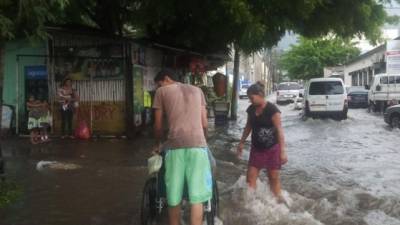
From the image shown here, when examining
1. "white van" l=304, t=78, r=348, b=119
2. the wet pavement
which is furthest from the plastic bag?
"white van" l=304, t=78, r=348, b=119

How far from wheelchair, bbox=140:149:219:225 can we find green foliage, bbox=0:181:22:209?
7.78ft

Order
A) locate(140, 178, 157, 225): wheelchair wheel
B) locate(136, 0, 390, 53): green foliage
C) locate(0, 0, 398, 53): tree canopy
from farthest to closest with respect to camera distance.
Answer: locate(136, 0, 390, 53): green foliage → locate(0, 0, 398, 53): tree canopy → locate(140, 178, 157, 225): wheelchair wheel

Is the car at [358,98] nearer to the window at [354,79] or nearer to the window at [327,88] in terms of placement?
the window at [327,88]

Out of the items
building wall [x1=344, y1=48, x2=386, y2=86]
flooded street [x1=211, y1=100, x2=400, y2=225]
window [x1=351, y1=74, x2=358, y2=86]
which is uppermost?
building wall [x1=344, y1=48, x2=386, y2=86]

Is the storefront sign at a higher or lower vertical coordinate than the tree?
lower

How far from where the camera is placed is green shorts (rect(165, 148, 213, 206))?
19.0ft

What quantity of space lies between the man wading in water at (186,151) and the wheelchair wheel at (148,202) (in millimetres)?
556

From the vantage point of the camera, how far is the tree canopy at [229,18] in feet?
40.7

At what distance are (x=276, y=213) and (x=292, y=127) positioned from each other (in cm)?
1537

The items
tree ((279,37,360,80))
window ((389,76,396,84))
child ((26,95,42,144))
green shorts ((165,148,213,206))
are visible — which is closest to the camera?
green shorts ((165,148,213,206))

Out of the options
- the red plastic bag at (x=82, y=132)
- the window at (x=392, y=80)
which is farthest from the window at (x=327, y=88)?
the red plastic bag at (x=82, y=132)

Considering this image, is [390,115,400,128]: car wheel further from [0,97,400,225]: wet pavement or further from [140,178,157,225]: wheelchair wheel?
[140,178,157,225]: wheelchair wheel

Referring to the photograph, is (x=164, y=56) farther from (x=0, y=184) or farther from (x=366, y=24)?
(x=0, y=184)

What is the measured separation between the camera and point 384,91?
1143 inches
